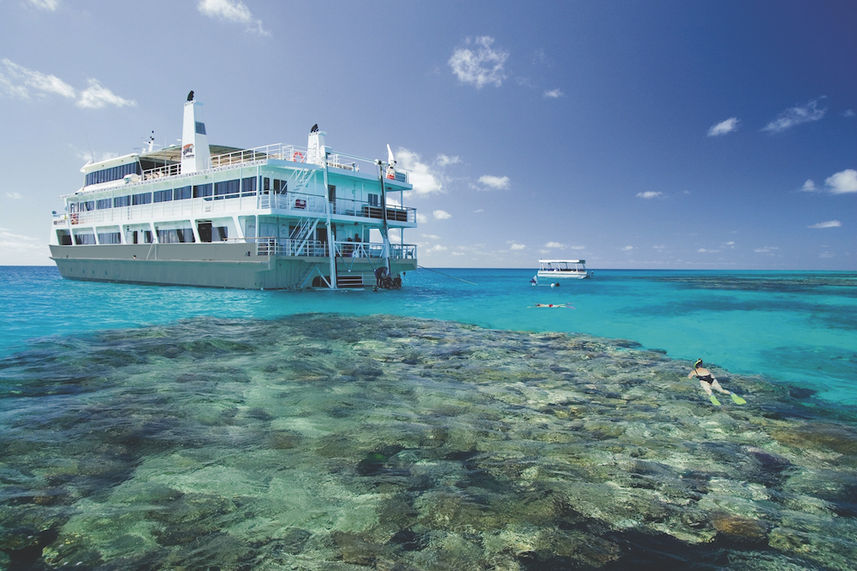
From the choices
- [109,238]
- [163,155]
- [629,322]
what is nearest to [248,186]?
[163,155]

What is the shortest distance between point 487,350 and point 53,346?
10.9 meters

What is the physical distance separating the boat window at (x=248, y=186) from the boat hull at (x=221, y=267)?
11.9ft

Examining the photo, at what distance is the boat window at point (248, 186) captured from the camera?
101 ft

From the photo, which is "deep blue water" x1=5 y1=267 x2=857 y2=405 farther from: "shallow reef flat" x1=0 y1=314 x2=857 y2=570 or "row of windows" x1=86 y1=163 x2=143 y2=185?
"row of windows" x1=86 y1=163 x2=143 y2=185

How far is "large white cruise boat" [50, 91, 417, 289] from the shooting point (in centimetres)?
3030

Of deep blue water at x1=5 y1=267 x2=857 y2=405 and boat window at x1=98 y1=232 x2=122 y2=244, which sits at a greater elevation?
boat window at x1=98 y1=232 x2=122 y2=244

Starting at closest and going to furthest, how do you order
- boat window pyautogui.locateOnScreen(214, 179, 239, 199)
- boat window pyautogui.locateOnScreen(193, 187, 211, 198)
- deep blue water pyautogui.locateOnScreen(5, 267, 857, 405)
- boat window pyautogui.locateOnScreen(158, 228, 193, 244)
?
A: deep blue water pyautogui.locateOnScreen(5, 267, 857, 405) → boat window pyautogui.locateOnScreen(214, 179, 239, 199) → boat window pyautogui.locateOnScreen(193, 187, 211, 198) → boat window pyautogui.locateOnScreen(158, 228, 193, 244)

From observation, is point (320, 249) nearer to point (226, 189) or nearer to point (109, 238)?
point (226, 189)

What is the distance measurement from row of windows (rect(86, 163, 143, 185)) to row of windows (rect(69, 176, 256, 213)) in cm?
225

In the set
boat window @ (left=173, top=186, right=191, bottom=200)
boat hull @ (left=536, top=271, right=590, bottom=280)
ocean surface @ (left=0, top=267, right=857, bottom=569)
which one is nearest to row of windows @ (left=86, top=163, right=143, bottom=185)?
boat window @ (left=173, top=186, right=191, bottom=200)

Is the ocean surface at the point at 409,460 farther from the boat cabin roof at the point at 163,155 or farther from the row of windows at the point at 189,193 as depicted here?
the boat cabin roof at the point at 163,155

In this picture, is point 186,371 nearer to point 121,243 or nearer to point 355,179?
point 355,179

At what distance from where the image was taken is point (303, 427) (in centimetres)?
616

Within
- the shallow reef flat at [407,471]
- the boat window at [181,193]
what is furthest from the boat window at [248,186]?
the shallow reef flat at [407,471]
